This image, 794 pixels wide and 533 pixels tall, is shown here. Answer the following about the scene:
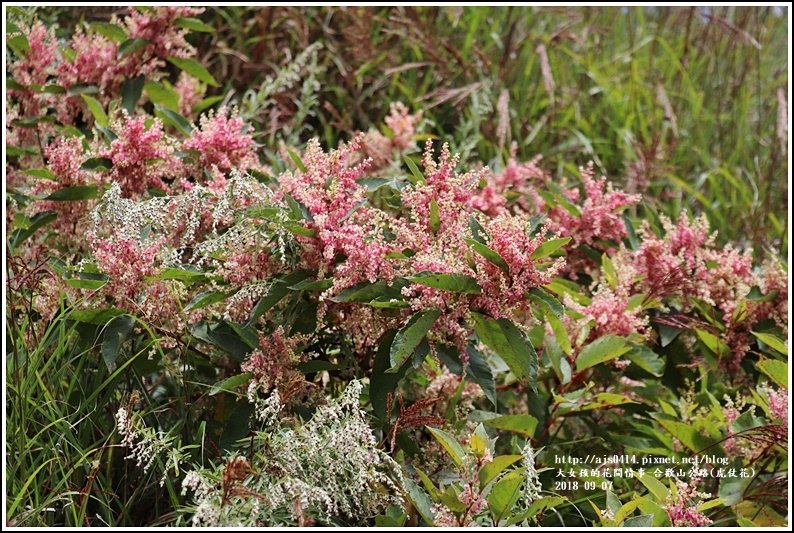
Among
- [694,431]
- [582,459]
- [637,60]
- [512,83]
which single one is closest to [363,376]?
[582,459]

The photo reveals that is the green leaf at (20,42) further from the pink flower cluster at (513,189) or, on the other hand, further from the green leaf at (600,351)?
the green leaf at (600,351)

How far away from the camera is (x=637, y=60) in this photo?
4.44 metres

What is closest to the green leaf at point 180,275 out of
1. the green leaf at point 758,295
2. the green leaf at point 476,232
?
the green leaf at point 476,232

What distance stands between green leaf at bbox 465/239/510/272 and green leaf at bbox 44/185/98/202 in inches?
40.4

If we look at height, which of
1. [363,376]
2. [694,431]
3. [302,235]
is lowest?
[694,431]

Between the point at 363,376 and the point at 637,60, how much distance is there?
2955mm

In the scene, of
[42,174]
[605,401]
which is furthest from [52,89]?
[605,401]

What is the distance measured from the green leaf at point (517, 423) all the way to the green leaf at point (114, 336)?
33.2 inches

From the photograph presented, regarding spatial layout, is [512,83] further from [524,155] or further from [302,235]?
[302,235]

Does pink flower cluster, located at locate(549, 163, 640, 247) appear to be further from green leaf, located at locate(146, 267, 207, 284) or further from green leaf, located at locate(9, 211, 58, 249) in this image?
green leaf, located at locate(9, 211, 58, 249)

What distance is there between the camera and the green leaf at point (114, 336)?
1907mm

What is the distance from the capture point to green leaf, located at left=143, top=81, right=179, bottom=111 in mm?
2646

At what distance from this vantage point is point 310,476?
5.82 ft

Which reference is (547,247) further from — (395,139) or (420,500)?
(395,139)
